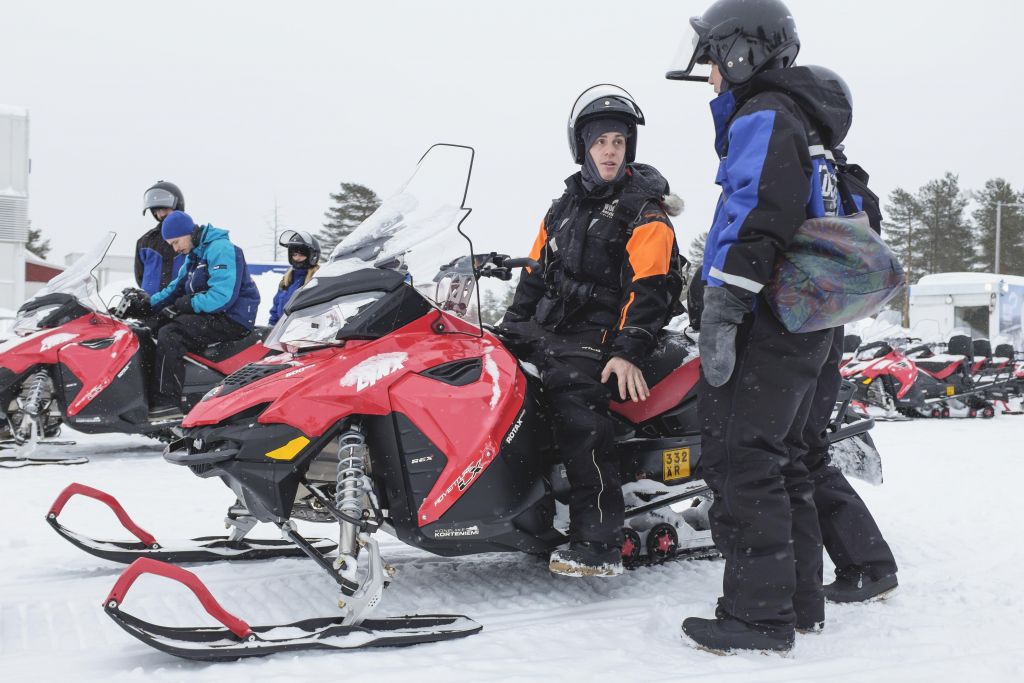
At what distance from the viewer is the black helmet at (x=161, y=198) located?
6.99 metres

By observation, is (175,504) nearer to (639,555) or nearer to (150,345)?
(150,345)

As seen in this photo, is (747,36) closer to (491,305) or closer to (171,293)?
(171,293)

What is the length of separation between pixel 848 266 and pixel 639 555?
1492 millimetres

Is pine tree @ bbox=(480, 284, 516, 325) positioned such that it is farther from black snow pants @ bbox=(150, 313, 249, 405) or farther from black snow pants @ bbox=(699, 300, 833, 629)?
black snow pants @ bbox=(150, 313, 249, 405)

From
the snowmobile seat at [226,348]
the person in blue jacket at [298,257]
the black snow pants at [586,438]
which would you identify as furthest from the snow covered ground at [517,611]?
the person in blue jacket at [298,257]

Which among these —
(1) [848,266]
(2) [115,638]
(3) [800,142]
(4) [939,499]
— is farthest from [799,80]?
(4) [939,499]

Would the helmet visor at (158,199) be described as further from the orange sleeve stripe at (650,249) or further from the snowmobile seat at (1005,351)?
the snowmobile seat at (1005,351)

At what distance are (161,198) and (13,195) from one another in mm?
11847

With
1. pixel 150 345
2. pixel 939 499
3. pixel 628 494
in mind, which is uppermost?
pixel 150 345

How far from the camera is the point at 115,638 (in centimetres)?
255

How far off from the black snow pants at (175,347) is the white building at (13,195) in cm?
1268

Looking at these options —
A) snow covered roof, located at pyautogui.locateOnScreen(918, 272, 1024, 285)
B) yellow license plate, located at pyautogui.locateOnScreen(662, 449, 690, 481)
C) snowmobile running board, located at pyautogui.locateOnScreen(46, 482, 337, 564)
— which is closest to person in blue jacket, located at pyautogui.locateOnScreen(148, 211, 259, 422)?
snowmobile running board, located at pyautogui.locateOnScreen(46, 482, 337, 564)

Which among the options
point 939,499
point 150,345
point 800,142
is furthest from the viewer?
point 150,345

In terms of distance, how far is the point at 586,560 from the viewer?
9.78ft
